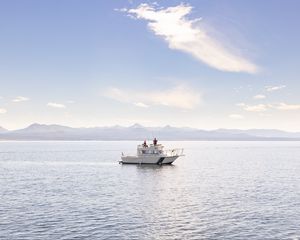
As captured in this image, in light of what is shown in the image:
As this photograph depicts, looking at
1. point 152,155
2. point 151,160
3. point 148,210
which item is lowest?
point 148,210

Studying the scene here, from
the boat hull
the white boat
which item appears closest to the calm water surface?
the boat hull

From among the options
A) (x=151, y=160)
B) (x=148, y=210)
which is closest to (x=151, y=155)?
(x=151, y=160)

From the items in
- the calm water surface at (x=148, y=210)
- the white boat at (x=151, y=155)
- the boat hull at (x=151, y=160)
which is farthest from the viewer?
the white boat at (x=151, y=155)

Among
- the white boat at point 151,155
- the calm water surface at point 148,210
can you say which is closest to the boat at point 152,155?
the white boat at point 151,155

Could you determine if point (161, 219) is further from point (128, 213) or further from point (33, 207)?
point (33, 207)

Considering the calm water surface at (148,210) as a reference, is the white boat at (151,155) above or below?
above

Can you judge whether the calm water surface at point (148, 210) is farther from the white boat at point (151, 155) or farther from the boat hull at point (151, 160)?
the white boat at point (151, 155)

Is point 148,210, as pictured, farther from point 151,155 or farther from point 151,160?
point 151,155

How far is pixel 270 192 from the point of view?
82688 millimetres

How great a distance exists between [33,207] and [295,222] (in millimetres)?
36835

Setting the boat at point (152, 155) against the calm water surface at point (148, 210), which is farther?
the boat at point (152, 155)

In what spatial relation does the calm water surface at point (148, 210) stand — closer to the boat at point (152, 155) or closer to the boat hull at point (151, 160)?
the boat hull at point (151, 160)

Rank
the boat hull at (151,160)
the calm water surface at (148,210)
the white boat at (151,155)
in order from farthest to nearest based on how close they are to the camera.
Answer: the white boat at (151,155), the boat hull at (151,160), the calm water surface at (148,210)

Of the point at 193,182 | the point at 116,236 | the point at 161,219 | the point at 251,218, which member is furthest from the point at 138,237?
the point at 193,182
